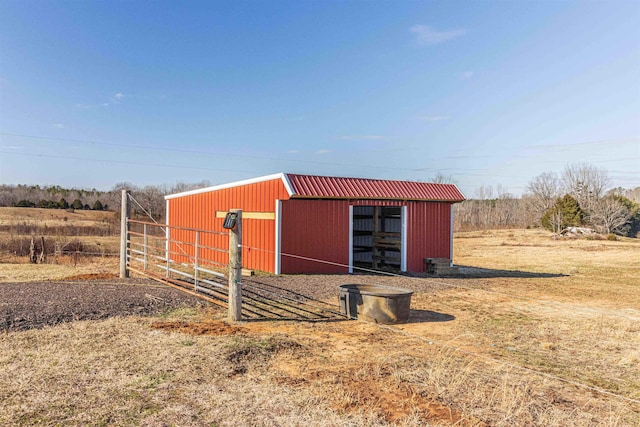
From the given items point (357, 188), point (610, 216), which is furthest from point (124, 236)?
point (610, 216)

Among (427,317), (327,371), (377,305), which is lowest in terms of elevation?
(427,317)

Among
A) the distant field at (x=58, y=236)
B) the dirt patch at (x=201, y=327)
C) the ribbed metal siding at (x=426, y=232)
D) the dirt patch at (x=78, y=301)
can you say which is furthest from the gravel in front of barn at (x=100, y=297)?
the distant field at (x=58, y=236)

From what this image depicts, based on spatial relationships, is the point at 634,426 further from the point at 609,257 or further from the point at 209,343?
the point at 609,257

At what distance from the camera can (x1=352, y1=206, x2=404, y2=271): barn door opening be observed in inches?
636

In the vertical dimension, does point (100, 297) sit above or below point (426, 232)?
below

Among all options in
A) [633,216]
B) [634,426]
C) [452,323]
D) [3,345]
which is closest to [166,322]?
[3,345]

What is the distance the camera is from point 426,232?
16094 millimetres

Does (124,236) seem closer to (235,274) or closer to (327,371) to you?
(235,274)

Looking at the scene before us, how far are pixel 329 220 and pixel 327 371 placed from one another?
918 cm

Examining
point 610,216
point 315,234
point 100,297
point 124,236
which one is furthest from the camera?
point 610,216

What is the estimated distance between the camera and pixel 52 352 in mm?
5469

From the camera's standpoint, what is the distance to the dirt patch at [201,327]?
6633mm

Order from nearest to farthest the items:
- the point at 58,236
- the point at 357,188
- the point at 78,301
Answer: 1. the point at 78,301
2. the point at 357,188
3. the point at 58,236

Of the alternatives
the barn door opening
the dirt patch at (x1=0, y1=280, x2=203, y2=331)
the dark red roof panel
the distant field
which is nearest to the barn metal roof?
the dark red roof panel
